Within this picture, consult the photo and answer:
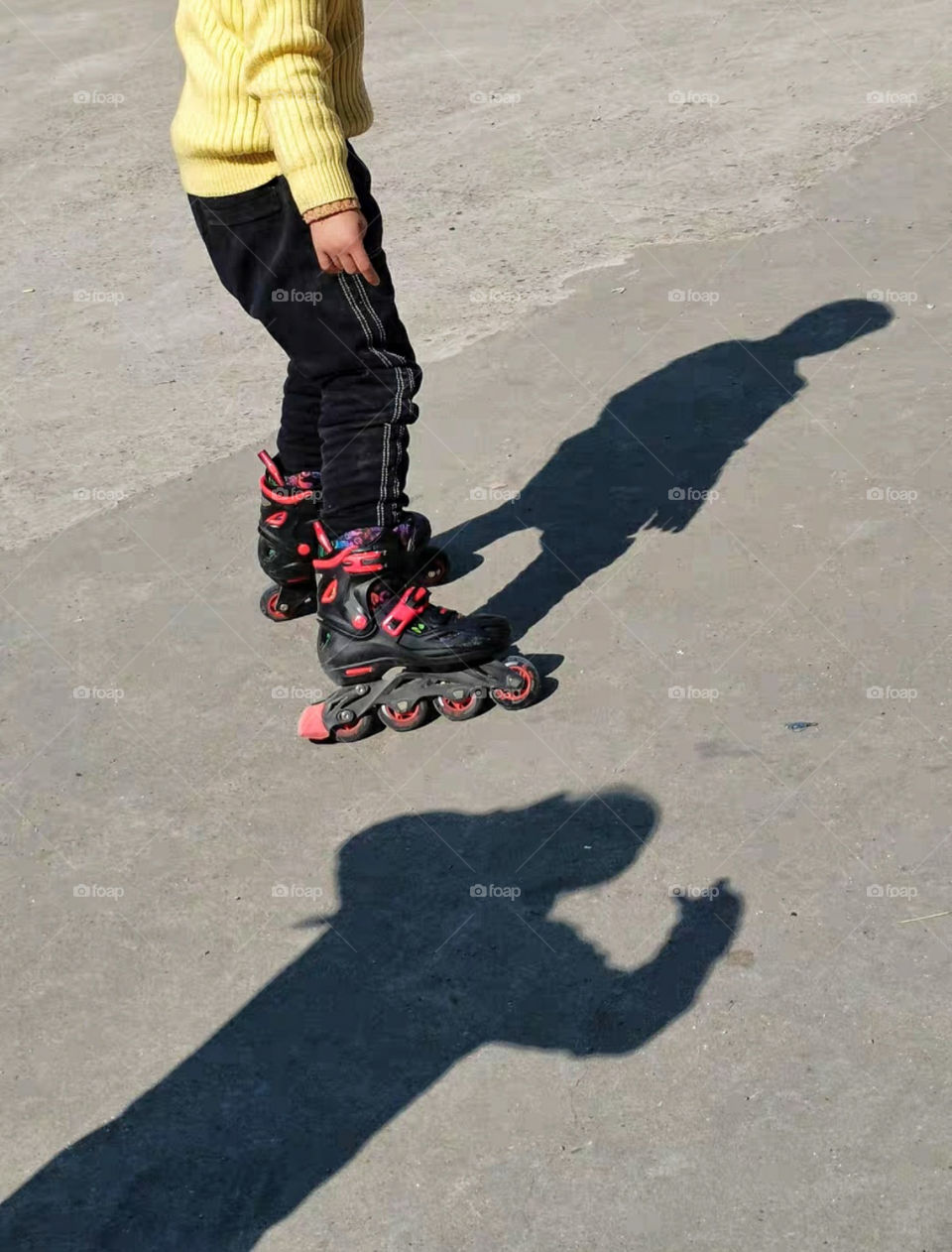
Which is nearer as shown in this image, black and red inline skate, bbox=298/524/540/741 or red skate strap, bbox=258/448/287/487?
black and red inline skate, bbox=298/524/540/741

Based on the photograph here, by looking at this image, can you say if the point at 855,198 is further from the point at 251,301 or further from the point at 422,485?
the point at 251,301

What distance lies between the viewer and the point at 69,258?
7.07 meters

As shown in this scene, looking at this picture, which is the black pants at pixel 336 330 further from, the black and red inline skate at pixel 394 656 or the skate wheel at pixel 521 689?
the skate wheel at pixel 521 689

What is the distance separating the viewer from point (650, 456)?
201 inches

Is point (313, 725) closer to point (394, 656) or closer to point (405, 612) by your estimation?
point (394, 656)

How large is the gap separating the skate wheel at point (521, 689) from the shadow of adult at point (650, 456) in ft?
1.15

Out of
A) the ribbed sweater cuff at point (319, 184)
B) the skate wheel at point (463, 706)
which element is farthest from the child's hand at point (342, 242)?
the skate wheel at point (463, 706)

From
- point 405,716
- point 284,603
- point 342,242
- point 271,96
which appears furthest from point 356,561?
point 271,96

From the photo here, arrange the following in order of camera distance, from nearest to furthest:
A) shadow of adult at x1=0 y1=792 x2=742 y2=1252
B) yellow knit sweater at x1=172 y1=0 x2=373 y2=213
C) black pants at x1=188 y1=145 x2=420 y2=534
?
shadow of adult at x1=0 y1=792 x2=742 y2=1252
yellow knit sweater at x1=172 y1=0 x2=373 y2=213
black pants at x1=188 y1=145 x2=420 y2=534

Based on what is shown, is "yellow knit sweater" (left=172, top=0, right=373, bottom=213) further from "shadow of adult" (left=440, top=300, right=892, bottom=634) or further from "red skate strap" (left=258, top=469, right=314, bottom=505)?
"shadow of adult" (left=440, top=300, right=892, bottom=634)

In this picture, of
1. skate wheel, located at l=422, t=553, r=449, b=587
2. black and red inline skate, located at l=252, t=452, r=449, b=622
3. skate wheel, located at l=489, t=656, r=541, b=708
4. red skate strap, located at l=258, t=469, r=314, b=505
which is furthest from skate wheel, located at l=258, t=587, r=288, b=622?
skate wheel, located at l=489, t=656, r=541, b=708

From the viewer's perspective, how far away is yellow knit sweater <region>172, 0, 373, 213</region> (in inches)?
137

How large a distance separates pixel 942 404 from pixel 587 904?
101 inches

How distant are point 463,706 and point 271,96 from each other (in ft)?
5.18
